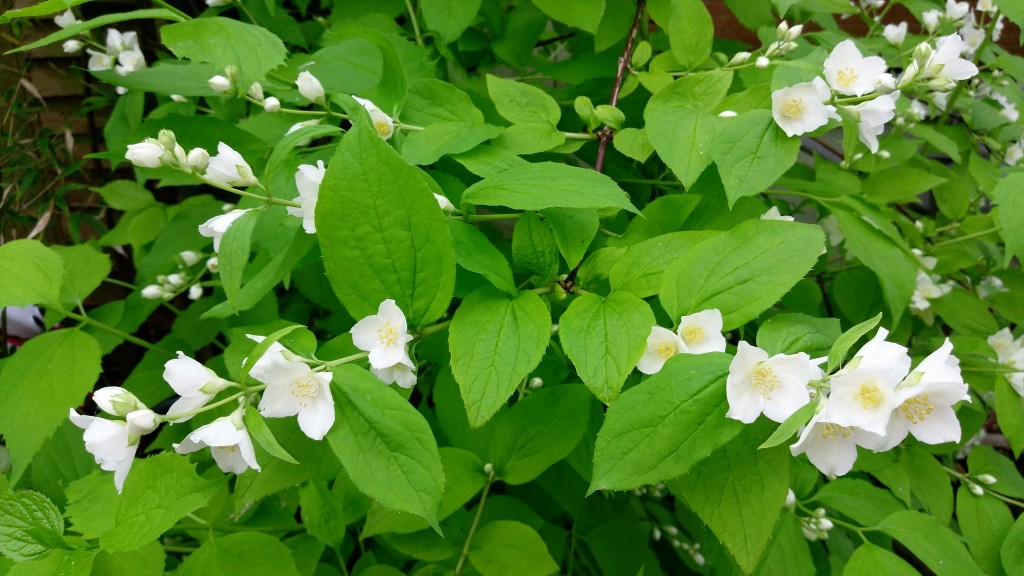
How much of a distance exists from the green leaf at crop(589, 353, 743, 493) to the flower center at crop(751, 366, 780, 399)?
41 millimetres

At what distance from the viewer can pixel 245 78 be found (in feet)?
3.66

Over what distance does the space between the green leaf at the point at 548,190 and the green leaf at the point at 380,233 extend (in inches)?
4.0

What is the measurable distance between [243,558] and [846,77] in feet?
4.12

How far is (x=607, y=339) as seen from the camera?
860 mm

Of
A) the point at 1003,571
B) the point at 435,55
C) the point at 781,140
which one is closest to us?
the point at 781,140

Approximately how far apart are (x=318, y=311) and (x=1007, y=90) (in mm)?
1964

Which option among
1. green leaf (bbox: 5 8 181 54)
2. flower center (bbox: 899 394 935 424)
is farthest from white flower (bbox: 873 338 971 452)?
green leaf (bbox: 5 8 181 54)

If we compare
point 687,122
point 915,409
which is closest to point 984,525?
point 915,409

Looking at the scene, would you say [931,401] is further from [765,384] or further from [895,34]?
[895,34]

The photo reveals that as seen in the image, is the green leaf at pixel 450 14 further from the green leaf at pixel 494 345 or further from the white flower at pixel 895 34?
the white flower at pixel 895 34

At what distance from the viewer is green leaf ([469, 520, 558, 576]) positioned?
1.16 meters

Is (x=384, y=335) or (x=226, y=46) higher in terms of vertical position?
(x=226, y=46)

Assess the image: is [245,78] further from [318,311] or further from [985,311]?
[985,311]

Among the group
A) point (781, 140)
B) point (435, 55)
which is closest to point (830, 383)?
point (781, 140)
